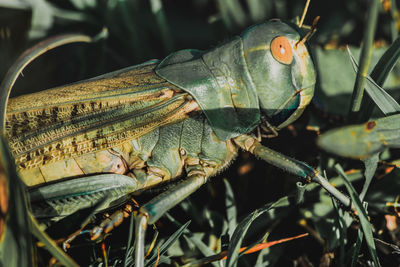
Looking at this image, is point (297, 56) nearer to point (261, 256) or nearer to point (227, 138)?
point (227, 138)

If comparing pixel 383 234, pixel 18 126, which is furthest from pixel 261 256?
pixel 18 126

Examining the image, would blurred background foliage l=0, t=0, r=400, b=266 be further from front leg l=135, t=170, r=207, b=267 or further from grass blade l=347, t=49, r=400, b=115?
grass blade l=347, t=49, r=400, b=115

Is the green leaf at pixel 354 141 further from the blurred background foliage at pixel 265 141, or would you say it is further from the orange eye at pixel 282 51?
the orange eye at pixel 282 51

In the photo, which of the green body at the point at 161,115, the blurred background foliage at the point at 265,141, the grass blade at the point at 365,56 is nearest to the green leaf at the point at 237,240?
the blurred background foliage at the point at 265,141

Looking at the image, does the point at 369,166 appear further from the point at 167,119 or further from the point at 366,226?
the point at 167,119

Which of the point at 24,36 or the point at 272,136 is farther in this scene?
the point at 24,36
